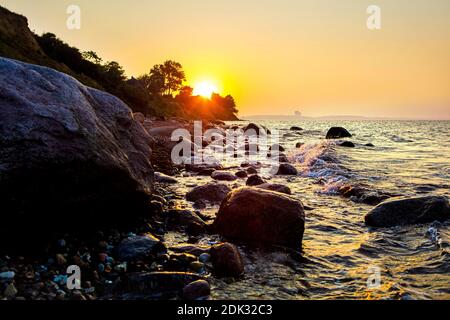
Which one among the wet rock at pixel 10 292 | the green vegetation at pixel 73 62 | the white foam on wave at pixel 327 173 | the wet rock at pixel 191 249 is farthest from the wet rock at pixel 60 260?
the green vegetation at pixel 73 62

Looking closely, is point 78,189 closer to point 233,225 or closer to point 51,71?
point 51,71

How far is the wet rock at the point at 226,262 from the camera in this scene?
14.0 ft

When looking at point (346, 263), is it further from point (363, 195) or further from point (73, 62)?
point (73, 62)

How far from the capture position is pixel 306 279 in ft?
14.2

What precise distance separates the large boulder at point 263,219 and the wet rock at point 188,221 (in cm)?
34

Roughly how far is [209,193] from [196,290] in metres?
4.59

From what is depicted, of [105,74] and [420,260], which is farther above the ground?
[105,74]

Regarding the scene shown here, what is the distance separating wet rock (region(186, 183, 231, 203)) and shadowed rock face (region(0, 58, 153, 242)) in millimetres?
2452

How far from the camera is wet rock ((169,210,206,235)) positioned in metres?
5.80

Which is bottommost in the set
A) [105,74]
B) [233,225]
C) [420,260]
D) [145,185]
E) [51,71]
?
[420,260]

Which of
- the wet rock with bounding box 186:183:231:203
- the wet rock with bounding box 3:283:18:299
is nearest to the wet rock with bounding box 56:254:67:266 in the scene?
the wet rock with bounding box 3:283:18:299

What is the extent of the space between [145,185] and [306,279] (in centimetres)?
307

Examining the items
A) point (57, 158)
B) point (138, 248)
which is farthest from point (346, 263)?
point (57, 158)
